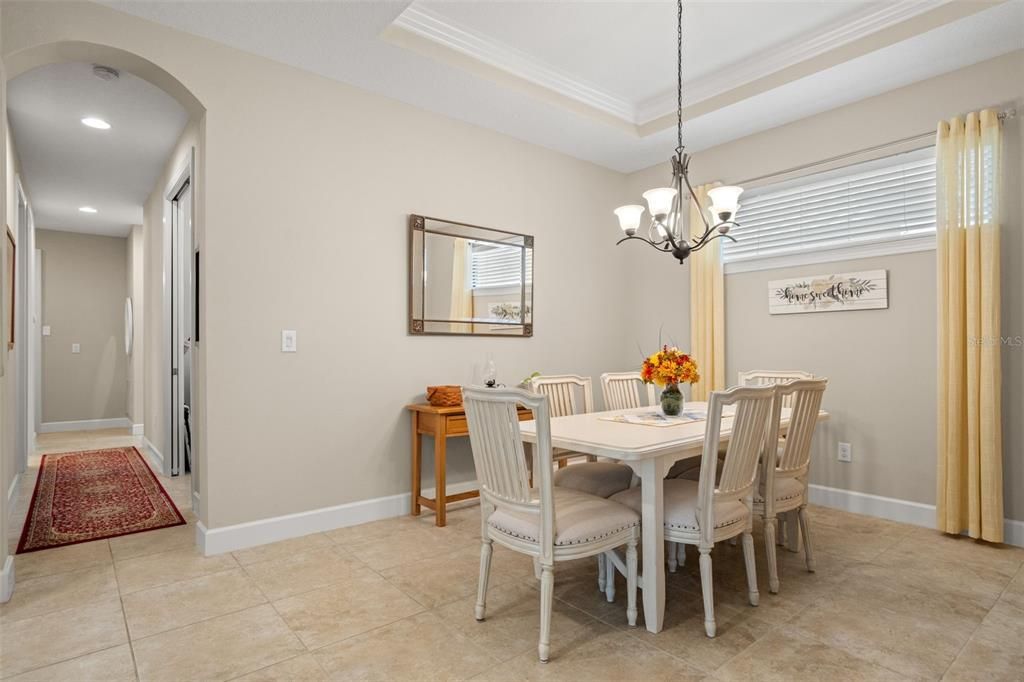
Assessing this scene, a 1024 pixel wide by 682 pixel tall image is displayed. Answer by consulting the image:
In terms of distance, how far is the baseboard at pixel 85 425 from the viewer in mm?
7426

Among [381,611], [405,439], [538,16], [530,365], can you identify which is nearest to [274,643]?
[381,611]

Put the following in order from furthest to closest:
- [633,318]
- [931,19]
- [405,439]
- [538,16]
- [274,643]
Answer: [633,318]
[405,439]
[538,16]
[931,19]
[274,643]

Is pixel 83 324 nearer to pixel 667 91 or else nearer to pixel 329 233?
pixel 329 233

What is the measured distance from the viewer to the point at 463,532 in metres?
3.34

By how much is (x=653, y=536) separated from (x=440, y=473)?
168 centimetres

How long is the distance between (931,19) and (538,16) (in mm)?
2031

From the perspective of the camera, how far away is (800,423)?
257 centimetres

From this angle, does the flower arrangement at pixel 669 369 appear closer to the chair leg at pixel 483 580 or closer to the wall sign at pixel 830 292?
the chair leg at pixel 483 580

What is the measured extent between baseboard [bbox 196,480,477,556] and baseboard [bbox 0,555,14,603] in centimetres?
75

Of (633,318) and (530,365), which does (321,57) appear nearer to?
(530,365)

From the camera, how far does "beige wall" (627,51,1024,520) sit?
3125 millimetres

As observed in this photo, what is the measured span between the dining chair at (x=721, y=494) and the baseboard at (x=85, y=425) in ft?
26.6

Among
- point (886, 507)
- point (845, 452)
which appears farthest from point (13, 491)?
point (886, 507)

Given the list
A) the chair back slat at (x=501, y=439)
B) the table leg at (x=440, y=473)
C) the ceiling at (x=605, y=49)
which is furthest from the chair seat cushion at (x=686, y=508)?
the ceiling at (x=605, y=49)
